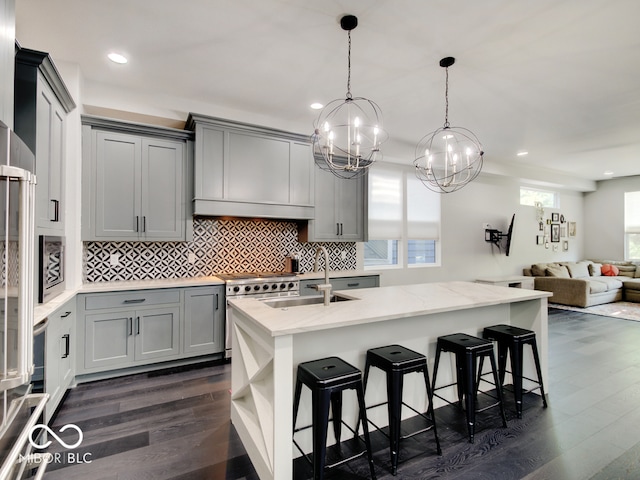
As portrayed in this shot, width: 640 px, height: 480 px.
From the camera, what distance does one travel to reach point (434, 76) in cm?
325

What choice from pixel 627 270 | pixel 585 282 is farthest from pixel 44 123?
pixel 627 270

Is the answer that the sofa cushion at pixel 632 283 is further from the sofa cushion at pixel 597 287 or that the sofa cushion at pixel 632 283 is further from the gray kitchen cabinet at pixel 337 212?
the gray kitchen cabinet at pixel 337 212

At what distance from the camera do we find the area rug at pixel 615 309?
588cm

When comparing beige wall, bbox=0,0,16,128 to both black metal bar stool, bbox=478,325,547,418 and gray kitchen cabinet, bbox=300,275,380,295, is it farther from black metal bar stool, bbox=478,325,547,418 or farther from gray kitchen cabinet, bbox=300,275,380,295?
black metal bar stool, bbox=478,325,547,418

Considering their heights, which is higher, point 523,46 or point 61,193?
point 523,46

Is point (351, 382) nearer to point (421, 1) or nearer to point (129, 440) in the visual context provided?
point (129, 440)

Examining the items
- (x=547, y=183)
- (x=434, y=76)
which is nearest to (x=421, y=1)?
(x=434, y=76)

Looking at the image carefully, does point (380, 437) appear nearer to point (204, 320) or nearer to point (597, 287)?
point (204, 320)

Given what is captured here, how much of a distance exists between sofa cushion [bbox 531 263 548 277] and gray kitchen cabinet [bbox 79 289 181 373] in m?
7.39

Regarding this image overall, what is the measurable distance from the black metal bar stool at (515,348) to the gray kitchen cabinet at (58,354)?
3231 mm

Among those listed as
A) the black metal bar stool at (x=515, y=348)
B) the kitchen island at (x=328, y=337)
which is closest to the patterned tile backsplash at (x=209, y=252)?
the kitchen island at (x=328, y=337)

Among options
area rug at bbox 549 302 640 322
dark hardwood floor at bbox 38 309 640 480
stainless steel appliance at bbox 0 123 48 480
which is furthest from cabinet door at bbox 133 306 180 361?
area rug at bbox 549 302 640 322

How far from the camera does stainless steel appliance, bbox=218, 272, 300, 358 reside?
12.0ft

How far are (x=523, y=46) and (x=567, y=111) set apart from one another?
1.97 metres
